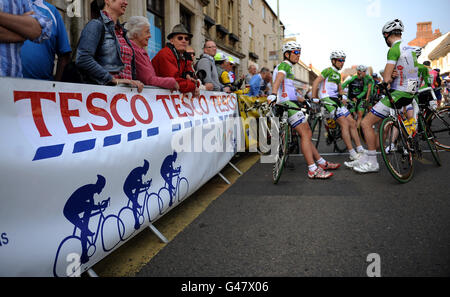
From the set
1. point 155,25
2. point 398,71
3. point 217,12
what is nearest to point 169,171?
point 398,71

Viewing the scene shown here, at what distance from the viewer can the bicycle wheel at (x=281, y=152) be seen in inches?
175

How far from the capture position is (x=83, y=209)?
198 centimetres

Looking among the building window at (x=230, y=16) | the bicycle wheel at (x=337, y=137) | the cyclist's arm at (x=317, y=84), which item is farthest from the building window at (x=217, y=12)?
the cyclist's arm at (x=317, y=84)

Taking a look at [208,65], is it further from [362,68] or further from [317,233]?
[362,68]

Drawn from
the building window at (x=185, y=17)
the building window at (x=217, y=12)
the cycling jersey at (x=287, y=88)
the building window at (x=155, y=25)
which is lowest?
the cycling jersey at (x=287, y=88)

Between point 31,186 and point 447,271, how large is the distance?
255 cm

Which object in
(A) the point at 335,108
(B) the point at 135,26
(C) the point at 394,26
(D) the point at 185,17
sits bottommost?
(A) the point at 335,108

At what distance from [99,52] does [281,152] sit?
283cm

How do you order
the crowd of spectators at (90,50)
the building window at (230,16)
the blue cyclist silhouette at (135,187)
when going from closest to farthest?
the crowd of spectators at (90,50) < the blue cyclist silhouette at (135,187) < the building window at (230,16)

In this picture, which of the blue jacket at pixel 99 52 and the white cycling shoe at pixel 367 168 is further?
the white cycling shoe at pixel 367 168

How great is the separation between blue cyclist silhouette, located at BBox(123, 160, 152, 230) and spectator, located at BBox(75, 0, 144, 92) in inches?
32.1

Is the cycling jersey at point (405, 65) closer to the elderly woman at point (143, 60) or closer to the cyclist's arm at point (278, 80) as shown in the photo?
the cyclist's arm at point (278, 80)

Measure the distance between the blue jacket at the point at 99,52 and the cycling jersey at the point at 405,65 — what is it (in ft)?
12.1
